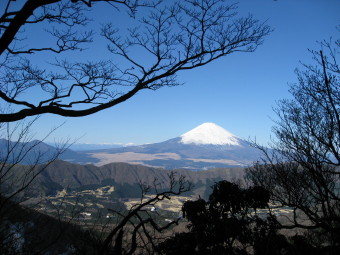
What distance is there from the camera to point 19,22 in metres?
3.30

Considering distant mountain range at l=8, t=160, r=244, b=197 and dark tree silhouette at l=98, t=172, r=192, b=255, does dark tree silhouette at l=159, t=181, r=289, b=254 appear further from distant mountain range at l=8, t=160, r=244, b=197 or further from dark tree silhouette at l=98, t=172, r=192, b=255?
distant mountain range at l=8, t=160, r=244, b=197

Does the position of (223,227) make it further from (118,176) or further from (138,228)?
(118,176)

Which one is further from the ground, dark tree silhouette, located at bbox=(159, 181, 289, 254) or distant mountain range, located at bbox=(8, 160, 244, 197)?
dark tree silhouette, located at bbox=(159, 181, 289, 254)

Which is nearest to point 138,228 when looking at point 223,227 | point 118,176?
point 223,227

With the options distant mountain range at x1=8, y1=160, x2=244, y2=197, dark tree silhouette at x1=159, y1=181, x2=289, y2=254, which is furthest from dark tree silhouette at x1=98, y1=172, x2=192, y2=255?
distant mountain range at x1=8, y1=160, x2=244, y2=197

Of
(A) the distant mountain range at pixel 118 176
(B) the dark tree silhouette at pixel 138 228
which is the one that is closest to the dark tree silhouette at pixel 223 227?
(B) the dark tree silhouette at pixel 138 228

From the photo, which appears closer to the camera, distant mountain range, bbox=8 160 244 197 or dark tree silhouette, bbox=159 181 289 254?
dark tree silhouette, bbox=159 181 289 254

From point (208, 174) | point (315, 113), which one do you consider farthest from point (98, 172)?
point (315, 113)

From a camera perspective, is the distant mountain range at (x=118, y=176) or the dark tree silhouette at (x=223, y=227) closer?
the dark tree silhouette at (x=223, y=227)

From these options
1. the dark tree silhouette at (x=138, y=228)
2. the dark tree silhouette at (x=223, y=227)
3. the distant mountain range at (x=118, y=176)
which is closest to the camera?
the dark tree silhouette at (x=138, y=228)

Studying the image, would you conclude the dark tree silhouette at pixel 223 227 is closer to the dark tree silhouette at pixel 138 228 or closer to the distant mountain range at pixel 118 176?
the dark tree silhouette at pixel 138 228

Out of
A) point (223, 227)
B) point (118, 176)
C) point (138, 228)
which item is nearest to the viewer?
point (138, 228)

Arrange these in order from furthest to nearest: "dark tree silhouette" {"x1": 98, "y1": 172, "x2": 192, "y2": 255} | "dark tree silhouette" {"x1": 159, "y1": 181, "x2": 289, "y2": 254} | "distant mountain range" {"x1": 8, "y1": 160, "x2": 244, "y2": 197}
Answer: "distant mountain range" {"x1": 8, "y1": 160, "x2": 244, "y2": 197}
"dark tree silhouette" {"x1": 159, "y1": 181, "x2": 289, "y2": 254}
"dark tree silhouette" {"x1": 98, "y1": 172, "x2": 192, "y2": 255}

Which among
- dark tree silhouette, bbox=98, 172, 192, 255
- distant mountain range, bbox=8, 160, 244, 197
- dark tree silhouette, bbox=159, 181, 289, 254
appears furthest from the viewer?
distant mountain range, bbox=8, 160, 244, 197
